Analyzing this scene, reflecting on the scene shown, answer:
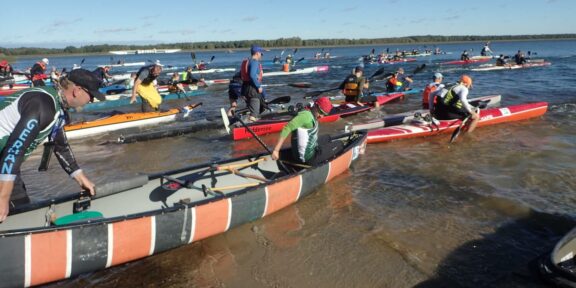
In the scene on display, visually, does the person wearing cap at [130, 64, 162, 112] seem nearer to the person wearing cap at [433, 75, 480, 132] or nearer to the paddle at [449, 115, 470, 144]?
the person wearing cap at [433, 75, 480, 132]

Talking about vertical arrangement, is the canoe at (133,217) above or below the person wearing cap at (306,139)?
below

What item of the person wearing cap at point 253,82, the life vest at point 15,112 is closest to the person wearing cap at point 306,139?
the life vest at point 15,112

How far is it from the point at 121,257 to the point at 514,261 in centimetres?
467

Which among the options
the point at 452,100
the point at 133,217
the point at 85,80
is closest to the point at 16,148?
the point at 85,80

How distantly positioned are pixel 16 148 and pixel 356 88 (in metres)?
12.1

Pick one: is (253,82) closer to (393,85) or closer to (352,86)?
(352,86)

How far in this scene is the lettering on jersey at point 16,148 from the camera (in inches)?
123

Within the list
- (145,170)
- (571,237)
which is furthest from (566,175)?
(145,170)

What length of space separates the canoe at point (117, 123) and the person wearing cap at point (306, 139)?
707 cm

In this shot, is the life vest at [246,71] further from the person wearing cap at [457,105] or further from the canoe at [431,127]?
the person wearing cap at [457,105]

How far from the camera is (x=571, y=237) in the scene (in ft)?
12.9

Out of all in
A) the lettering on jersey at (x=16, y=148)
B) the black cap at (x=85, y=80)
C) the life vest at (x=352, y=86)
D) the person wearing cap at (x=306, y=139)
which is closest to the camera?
the lettering on jersey at (x=16, y=148)

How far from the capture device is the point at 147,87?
40.4 feet

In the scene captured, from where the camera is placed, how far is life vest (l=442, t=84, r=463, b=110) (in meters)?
10.5
